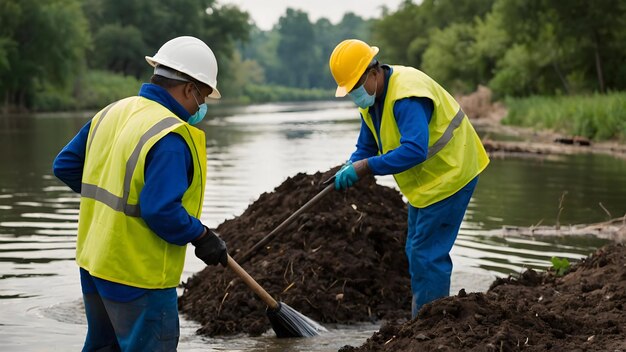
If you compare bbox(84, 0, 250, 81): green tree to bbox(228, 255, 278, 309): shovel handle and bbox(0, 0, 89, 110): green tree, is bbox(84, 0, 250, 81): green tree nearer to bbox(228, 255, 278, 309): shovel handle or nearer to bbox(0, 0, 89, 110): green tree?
bbox(0, 0, 89, 110): green tree

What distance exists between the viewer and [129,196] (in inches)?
195

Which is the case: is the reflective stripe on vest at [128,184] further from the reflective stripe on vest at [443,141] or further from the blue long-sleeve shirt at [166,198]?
the reflective stripe on vest at [443,141]

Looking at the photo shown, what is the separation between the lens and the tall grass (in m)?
29.3

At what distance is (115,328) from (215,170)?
684 inches

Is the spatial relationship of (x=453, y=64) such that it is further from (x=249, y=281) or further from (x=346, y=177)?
(x=249, y=281)

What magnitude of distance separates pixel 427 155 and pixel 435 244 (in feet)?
1.99

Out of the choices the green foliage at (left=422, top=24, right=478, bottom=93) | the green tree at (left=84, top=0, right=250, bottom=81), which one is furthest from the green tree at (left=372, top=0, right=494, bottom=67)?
the green foliage at (left=422, top=24, right=478, bottom=93)

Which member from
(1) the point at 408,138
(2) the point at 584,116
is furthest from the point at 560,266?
(2) the point at 584,116

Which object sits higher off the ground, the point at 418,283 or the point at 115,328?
the point at 115,328

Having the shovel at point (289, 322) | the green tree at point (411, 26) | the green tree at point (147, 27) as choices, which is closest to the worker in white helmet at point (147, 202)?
the shovel at point (289, 322)

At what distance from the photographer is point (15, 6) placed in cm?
5953

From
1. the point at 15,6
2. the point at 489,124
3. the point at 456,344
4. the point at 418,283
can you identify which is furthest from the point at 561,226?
the point at 15,6

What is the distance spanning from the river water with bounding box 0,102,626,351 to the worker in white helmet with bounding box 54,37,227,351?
259cm

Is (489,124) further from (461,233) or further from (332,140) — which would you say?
(461,233)
